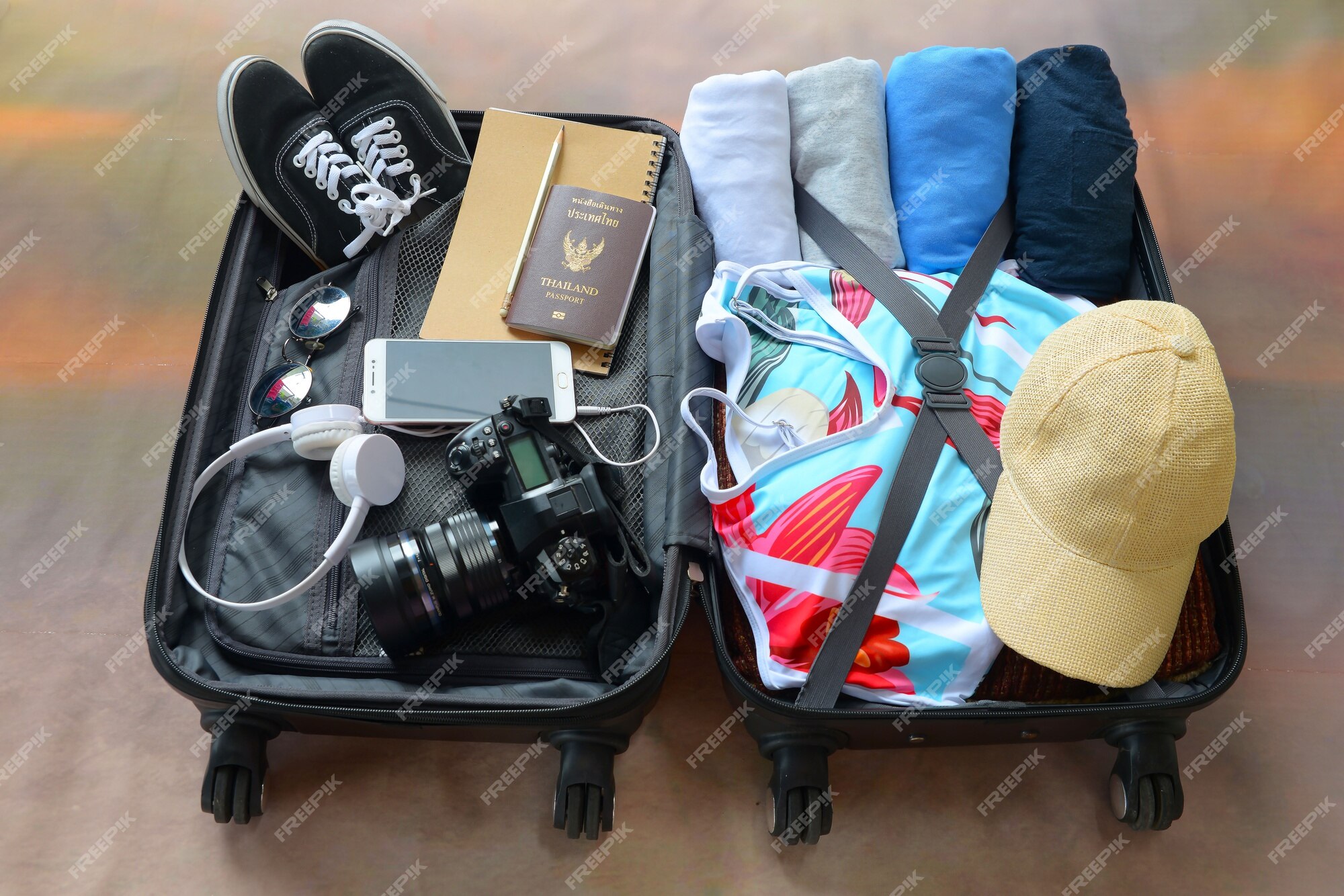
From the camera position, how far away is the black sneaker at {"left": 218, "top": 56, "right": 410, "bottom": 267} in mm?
1022

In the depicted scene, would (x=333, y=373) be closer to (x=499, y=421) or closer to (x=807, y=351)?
(x=499, y=421)

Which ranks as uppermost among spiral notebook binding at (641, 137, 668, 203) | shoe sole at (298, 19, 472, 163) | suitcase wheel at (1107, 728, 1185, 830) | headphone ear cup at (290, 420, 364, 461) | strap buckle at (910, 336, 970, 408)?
shoe sole at (298, 19, 472, 163)

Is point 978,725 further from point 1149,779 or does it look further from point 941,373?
point 941,373

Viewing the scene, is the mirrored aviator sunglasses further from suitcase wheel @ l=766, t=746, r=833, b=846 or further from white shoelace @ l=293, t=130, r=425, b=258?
suitcase wheel @ l=766, t=746, r=833, b=846

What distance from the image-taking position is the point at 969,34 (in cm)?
148

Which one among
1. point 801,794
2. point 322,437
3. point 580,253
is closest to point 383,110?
point 580,253

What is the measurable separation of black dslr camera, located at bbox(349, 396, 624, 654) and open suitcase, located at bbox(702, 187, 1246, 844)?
159 mm

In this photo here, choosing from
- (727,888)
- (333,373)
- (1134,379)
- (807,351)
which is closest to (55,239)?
(333,373)

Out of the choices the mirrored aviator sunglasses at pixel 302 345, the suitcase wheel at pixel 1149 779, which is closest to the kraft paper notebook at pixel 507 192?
the mirrored aviator sunglasses at pixel 302 345

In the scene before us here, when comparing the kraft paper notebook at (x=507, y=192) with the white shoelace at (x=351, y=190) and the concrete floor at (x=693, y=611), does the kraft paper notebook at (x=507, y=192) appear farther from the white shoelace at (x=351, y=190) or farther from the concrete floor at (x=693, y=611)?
the concrete floor at (x=693, y=611)

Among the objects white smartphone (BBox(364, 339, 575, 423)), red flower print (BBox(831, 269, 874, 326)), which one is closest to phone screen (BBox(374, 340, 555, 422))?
white smartphone (BBox(364, 339, 575, 423))

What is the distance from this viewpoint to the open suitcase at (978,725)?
85 cm

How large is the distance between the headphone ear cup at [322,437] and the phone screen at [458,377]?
0.05 meters

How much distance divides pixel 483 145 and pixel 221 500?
0.52 metres
